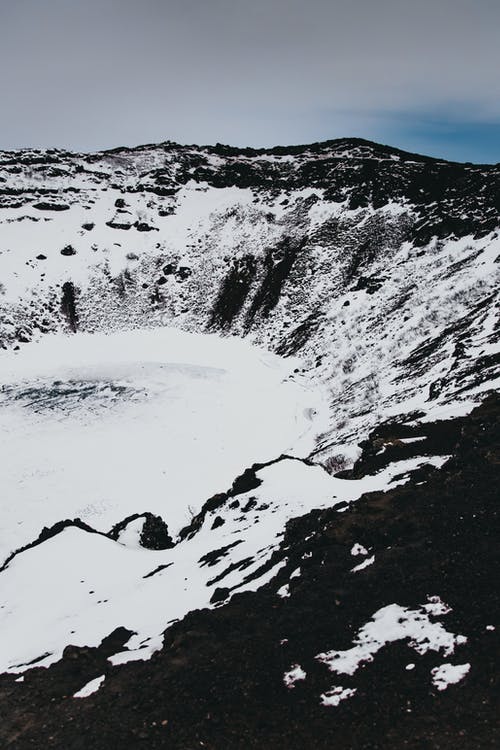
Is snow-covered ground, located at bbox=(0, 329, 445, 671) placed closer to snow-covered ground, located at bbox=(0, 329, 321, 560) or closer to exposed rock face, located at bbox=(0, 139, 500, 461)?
snow-covered ground, located at bbox=(0, 329, 321, 560)

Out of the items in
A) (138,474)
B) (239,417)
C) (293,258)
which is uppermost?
(293,258)

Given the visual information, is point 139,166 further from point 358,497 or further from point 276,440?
point 358,497

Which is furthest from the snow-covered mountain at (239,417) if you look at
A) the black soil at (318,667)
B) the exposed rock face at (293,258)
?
the exposed rock face at (293,258)

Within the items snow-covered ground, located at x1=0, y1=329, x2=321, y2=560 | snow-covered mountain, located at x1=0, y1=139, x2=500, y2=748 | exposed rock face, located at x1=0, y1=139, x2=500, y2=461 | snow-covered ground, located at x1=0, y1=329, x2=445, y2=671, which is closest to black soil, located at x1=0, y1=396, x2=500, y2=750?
snow-covered mountain, located at x1=0, y1=139, x2=500, y2=748

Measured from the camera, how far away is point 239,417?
34438mm

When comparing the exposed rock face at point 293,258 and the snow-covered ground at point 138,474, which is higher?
the exposed rock face at point 293,258

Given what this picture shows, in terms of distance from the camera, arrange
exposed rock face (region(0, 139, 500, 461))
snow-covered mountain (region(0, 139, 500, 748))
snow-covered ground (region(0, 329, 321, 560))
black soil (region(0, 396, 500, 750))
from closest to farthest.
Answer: black soil (region(0, 396, 500, 750)), snow-covered mountain (region(0, 139, 500, 748)), snow-covered ground (region(0, 329, 321, 560)), exposed rock face (region(0, 139, 500, 461))

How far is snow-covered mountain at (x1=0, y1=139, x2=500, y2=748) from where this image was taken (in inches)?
383

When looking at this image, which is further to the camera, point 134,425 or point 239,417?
point 239,417

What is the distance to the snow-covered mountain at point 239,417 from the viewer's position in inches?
383

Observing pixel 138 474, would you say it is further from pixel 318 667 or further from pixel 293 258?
pixel 293 258

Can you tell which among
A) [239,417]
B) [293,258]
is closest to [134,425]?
[239,417]

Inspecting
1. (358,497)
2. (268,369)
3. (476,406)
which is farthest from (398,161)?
(358,497)

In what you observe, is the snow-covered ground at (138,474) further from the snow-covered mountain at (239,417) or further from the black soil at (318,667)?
the black soil at (318,667)
